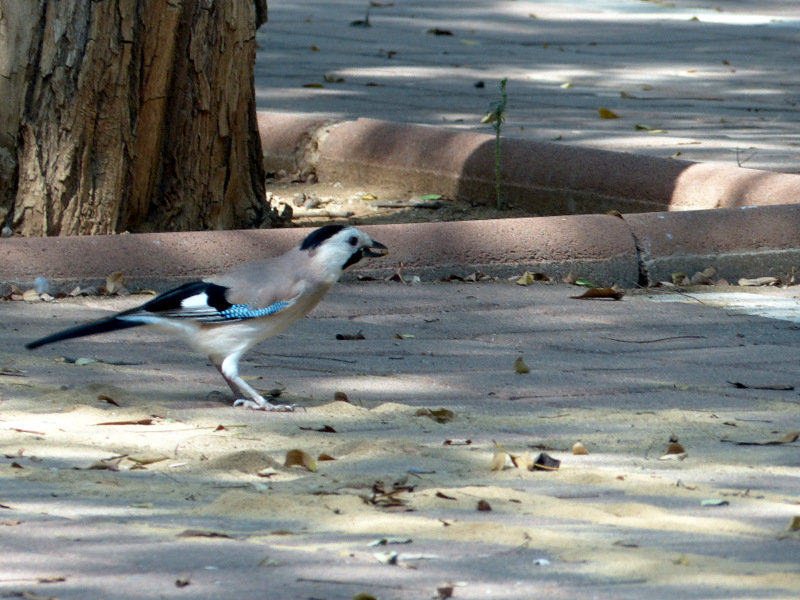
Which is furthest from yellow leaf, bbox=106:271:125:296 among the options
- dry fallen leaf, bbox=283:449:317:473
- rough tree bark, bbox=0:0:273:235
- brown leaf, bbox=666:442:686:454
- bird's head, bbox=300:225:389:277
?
brown leaf, bbox=666:442:686:454

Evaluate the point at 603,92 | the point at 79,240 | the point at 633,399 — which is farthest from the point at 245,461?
the point at 603,92

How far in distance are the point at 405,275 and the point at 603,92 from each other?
5320mm

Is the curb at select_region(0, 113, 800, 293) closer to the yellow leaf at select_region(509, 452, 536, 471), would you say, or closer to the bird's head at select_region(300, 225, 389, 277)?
the bird's head at select_region(300, 225, 389, 277)

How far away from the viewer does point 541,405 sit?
13.0 ft

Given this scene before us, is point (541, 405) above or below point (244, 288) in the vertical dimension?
below

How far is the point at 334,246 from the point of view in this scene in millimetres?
4020

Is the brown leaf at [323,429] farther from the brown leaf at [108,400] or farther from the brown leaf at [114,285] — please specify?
the brown leaf at [114,285]

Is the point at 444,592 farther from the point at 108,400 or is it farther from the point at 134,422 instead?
the point at 108,400

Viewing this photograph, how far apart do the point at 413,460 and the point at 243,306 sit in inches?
33.0

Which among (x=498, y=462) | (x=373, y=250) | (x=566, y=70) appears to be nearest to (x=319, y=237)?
(x=373, y=250)

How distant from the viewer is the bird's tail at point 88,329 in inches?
150

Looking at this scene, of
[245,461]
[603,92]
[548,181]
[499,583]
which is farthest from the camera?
[603,92]

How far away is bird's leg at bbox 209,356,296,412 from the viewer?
3893 mm

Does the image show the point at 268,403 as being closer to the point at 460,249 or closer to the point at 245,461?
the point at 245,461
